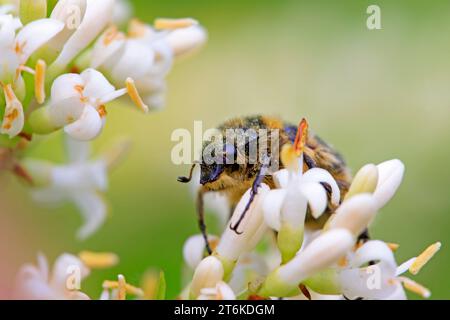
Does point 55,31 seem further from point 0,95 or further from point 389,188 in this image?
point 389,188

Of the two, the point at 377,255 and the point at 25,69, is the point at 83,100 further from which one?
the point at 377,255

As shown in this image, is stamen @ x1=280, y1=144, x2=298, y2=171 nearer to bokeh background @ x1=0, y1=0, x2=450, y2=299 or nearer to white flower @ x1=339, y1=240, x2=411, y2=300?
white flower @ x1=339, y1=240, x2=411, y2=300

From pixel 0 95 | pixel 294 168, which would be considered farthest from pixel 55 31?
pixel 294 168

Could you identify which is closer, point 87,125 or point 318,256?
point 318,256

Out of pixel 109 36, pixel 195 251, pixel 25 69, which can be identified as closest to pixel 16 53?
pixel 25 69

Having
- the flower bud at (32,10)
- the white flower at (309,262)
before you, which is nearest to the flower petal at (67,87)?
the flower bud at (32,10)

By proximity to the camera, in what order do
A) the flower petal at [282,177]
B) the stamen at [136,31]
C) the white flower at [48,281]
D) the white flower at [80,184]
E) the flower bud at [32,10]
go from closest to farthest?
the flower petal at [282,177]
the flower bud at [32,10]
the white flower at [48,281]
the stamen at [136,31]
the white flower at [80,184]

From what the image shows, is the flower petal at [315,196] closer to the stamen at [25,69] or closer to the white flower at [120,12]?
the stamen at [25,69]
